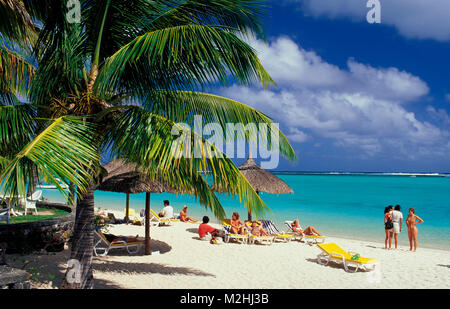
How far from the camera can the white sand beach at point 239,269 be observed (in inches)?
227

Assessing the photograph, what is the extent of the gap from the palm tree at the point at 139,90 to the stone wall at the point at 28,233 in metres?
2.73

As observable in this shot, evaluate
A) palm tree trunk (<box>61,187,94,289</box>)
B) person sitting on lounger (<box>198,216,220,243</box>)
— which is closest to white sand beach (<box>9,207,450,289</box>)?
person sitting on lounger (<box>198,216,220,243</box>)

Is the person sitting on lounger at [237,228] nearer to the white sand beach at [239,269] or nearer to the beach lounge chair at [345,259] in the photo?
the white sand beach at [239,269]

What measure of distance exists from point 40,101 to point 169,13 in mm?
2375

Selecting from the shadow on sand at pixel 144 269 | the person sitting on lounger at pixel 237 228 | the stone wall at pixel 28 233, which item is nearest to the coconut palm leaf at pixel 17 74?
the stone wall at pixel 28 233

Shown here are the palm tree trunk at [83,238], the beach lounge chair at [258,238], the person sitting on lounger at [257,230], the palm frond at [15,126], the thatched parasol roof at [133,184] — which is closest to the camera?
the palm frond at [15,126]

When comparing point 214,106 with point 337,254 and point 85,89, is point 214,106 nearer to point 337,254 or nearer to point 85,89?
point 85,89

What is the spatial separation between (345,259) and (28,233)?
6958 mm

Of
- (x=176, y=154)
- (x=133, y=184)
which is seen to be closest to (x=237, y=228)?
(x=133, y=184)

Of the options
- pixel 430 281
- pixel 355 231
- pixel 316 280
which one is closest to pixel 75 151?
pixel 316 280

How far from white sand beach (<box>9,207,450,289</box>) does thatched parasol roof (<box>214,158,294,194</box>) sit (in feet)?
7.39

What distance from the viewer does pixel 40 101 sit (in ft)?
16.3

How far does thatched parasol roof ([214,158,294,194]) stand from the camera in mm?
11258

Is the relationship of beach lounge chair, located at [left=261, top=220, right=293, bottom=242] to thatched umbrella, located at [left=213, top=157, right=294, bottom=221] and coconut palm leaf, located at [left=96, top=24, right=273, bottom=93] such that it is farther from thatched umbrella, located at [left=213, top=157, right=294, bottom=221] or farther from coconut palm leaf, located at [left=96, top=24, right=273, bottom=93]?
coconut palm leaf, located at [left=96, top=24, right=273, bottom=93]
